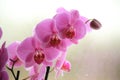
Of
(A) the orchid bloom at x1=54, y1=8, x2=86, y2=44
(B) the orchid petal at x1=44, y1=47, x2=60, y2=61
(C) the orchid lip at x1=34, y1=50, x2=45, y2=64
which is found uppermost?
(A) the orchid bloom at x1=54, y1=8, x2=86, y2=44

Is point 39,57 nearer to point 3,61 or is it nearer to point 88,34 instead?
point 3,61

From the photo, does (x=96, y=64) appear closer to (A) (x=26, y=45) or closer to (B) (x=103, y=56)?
(B) (x=103, y=56)

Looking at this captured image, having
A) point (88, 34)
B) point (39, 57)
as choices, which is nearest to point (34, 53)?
point (39, 57)

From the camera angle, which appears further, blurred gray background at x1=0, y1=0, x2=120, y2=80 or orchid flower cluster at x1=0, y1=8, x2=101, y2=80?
blurred gray background at x1=0, y1=0, x2=120, y2=80

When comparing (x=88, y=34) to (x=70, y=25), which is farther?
(x=88, y=34)

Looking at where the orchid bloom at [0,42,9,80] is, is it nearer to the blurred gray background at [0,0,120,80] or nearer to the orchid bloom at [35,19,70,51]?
the orchid bloom at [35,19,70,51]

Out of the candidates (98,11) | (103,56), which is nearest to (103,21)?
(98,11)

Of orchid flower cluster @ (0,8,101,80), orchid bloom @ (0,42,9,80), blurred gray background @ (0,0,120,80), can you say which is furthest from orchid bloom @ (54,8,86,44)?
blurred gray background @ (0,0,120,80)
